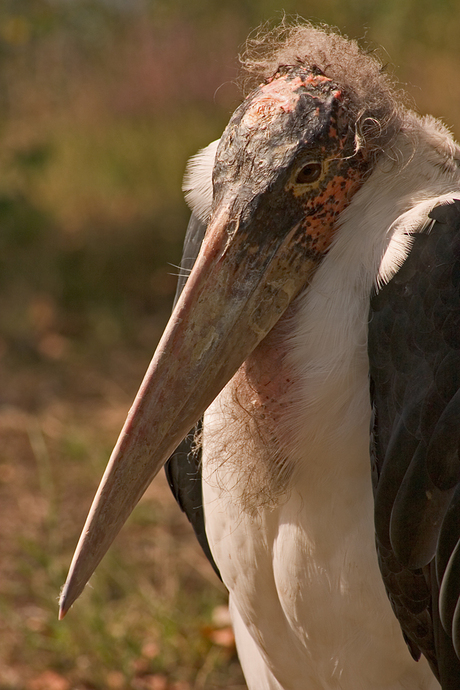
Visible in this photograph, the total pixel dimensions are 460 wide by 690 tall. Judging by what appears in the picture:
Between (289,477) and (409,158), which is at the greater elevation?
(409,158)

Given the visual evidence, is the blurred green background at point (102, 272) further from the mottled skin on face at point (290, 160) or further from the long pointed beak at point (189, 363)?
the long pointed beak at point (189, 363)

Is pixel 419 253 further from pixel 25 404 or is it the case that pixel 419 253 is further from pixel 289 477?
pixel 25 404

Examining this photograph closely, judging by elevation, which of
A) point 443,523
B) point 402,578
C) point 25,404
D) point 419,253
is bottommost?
point 25,404

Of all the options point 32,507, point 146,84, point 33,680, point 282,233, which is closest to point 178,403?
point 282,233

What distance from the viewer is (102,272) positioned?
646 centimetres

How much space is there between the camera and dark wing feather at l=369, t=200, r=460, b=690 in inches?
63.4

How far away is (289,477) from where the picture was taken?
1.85m

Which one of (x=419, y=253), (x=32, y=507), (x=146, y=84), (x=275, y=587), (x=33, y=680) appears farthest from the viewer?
(x=146, y=84)

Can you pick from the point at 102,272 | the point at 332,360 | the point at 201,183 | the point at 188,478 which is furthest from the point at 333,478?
the point at 102,272

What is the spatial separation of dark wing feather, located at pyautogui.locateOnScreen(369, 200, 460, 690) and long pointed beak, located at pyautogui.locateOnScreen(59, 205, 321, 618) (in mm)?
257

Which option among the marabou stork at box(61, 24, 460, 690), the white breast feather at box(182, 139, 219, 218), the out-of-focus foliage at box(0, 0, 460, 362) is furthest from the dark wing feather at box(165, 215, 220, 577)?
the out-of-focus foliage at box(0, 0, 460, 362)

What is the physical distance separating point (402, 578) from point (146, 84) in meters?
7.73

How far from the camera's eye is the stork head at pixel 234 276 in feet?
5.53

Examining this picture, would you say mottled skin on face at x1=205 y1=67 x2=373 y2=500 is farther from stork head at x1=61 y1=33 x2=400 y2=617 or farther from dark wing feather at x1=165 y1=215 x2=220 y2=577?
dark wing feather at x1=165 y1=215 x2=220 y2=577
